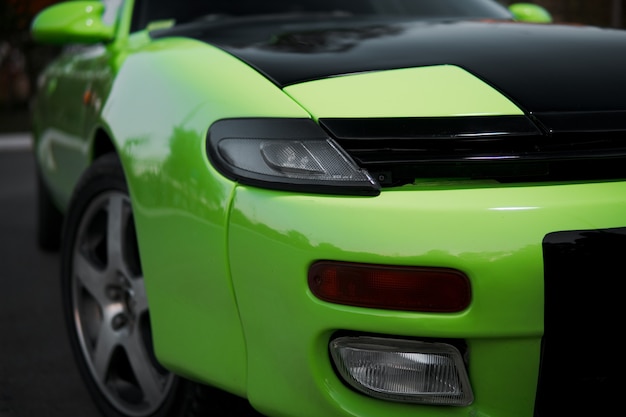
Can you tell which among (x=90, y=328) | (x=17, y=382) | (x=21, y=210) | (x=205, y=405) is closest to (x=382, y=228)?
(x=205, y=405)

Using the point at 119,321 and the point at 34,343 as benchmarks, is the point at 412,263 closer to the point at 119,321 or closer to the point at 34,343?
the point at 119,321

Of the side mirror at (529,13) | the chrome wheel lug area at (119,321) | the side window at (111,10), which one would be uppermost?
the side mirror at (529,13)

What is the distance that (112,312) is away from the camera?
283 cm

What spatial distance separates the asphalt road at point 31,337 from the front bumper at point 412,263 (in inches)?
44.5

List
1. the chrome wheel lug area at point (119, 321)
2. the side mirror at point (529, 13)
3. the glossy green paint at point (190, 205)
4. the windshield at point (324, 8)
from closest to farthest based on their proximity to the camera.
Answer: the glossy green paint at point (190, 205) < the chrome wheel lug area at point (119, 321) < the windshield at point (324, 8) < the side mirror at point (529, 13)

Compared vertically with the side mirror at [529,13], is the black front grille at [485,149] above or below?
above

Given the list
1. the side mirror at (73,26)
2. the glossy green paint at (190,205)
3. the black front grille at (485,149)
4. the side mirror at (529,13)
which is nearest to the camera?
the black front grille at (485,149)

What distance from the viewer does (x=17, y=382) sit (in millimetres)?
3230

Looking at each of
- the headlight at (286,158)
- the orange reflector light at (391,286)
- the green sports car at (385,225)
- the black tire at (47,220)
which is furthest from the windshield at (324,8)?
the orange reflector light at (391,286)

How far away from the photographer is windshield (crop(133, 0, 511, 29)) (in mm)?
3713

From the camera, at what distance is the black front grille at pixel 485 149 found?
79.4 inches

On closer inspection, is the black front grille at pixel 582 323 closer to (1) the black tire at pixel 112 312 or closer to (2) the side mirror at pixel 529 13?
(1) the black tire at pixel 112 312

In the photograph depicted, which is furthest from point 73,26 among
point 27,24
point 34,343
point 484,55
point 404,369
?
point 27,24

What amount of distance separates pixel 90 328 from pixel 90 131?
24.9 inches
